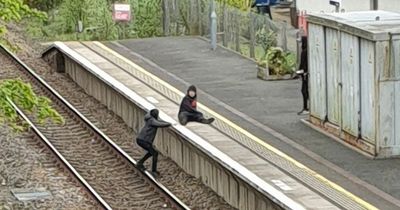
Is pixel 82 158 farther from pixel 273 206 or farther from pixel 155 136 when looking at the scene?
pixel 273 206

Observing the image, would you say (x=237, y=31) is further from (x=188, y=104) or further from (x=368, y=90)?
(x=368, y=90)

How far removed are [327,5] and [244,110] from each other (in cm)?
1180

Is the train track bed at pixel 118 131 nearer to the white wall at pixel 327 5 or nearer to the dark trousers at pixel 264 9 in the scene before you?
the white wall at pixel 327 5

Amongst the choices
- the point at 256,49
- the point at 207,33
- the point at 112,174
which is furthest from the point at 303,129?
the point at 207,33

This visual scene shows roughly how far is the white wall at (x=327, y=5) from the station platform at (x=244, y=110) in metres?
3.87

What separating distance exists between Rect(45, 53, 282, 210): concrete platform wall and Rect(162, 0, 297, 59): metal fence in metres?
5.17

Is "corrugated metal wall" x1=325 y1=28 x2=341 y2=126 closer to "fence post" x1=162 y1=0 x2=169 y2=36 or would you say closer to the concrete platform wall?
the concrete platform wall

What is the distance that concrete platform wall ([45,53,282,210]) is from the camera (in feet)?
55.7

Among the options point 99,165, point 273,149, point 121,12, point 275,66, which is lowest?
point 99,165

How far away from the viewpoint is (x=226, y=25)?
104ft

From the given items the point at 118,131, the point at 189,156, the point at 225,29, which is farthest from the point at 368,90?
the point at 225,29

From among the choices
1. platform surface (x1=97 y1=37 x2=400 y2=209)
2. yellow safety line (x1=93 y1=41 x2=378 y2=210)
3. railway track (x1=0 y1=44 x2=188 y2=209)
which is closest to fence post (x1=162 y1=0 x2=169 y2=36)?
platform surface (x1=97 y1=37 x2=400 y2=209)

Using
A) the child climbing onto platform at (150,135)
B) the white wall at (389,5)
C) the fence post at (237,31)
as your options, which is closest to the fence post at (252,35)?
the fence post at (237,31)

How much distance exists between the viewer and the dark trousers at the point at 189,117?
810 inches
